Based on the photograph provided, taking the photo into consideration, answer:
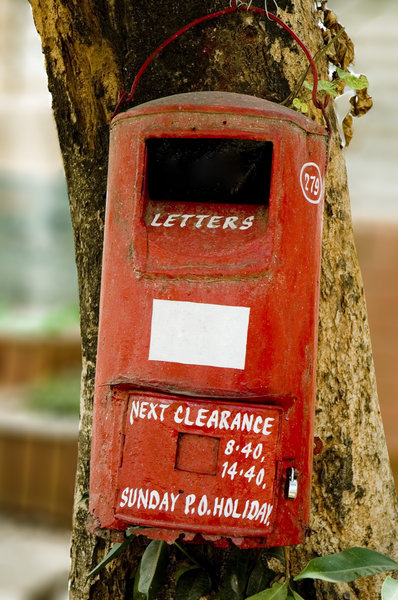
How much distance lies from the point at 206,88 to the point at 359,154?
119 inches

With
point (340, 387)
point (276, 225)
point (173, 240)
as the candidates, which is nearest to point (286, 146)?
point (276, 225)

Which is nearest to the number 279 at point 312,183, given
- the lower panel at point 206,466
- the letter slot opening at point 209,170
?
the letter slot opening at point 209,170

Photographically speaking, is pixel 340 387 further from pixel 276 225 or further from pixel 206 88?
pixel 206 88

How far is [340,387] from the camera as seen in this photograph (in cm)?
195

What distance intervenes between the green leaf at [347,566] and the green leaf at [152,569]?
335 millimetres

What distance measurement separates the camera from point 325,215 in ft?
6.48

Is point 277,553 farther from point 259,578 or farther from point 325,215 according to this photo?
point 325,215

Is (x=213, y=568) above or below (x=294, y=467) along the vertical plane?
below

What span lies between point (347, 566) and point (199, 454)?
0.47 metres

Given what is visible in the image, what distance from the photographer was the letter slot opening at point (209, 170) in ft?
5.84

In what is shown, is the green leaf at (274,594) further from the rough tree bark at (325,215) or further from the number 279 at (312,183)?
the number 279 at (312,183)

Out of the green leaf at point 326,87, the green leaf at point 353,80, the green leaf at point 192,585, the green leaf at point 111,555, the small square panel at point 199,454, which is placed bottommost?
the green leaf at point 192,585

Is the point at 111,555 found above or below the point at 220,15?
below

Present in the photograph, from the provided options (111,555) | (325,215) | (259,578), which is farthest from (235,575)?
(325,215)
